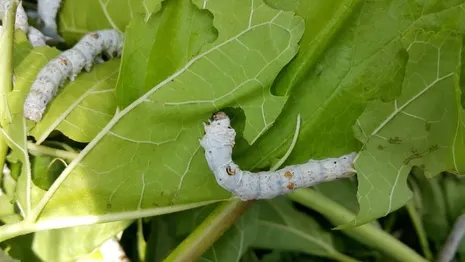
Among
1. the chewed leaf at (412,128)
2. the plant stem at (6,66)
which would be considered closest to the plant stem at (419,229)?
the chewed leaf at (412,128)

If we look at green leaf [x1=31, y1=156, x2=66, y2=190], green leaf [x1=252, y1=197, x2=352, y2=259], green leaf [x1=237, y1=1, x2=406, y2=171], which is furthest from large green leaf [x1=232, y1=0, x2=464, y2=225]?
green leaf [x1=31, y1=156, x2=66, y2=190]

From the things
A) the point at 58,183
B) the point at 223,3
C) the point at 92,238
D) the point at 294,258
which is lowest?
the point at 294,258

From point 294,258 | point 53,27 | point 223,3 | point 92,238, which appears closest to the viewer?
point 223,3

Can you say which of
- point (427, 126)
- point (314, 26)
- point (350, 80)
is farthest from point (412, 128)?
point (314, 26)

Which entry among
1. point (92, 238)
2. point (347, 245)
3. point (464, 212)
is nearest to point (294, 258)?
point (347, 245)

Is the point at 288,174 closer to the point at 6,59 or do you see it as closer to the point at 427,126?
the point at 427,126

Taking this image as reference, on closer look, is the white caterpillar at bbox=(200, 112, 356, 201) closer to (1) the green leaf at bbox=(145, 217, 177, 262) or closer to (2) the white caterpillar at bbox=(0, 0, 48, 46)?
(1) the green leaf at bbox=(145, 217, 177, 262)

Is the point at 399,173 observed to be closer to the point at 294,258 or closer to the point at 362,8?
the point at 362,8
